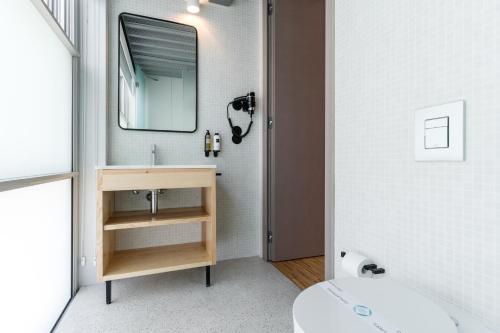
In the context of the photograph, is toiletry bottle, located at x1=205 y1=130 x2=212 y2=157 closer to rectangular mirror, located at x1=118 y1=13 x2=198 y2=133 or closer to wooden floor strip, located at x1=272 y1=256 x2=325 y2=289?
rectangular mirror, located at x1=118 y1=13 x2=198 y2=133

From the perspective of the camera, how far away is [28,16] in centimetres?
104

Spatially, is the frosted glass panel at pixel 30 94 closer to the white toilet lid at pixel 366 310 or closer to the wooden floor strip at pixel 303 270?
the white toilet lid at pixel 366 310

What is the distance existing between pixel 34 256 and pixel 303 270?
1.71 meters

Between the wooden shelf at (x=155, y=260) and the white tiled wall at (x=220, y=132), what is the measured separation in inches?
4.7

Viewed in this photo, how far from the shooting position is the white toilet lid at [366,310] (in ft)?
1.66

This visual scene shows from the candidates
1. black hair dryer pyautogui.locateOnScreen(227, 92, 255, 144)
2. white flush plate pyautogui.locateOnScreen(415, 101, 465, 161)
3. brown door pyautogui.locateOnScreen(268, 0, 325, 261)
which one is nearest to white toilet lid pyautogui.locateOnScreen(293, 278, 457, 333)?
white flush plate pyautogui.locateOnScreen(415, 101, 465, 161)

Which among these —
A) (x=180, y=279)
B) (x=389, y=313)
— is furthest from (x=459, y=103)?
(x=180, y=279)

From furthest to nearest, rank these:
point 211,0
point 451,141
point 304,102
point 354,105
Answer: point 304,102, point 211,0, point 354,105, point 451,141

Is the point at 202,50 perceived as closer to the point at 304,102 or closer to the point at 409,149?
the point at 304,102

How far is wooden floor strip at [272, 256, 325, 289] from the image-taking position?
6.08 feet

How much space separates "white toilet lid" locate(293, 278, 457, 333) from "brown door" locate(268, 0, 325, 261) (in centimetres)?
153

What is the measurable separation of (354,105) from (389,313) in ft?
2.45

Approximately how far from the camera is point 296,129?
7.34 ft

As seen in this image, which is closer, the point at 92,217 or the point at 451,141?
the point at 451,141
